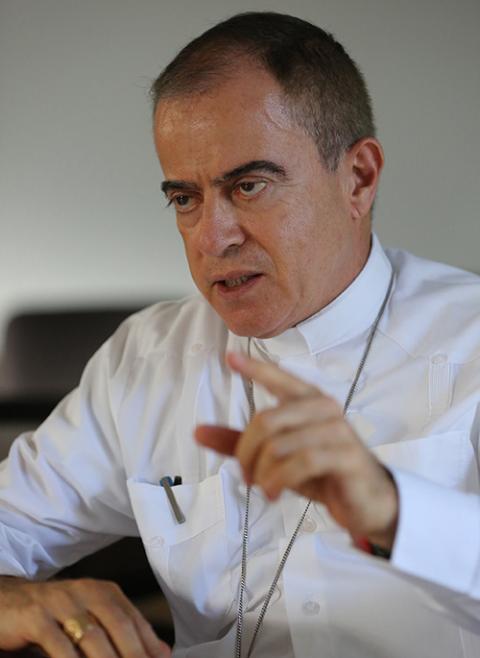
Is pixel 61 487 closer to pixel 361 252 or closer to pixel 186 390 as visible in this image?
pixel 186 390

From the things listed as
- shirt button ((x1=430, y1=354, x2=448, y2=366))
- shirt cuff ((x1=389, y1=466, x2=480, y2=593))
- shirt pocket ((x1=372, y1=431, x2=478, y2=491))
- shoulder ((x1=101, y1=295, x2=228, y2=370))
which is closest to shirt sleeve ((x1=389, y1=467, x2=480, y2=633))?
shirt cuff ((x1=389, y1=466, x2=480, y2=593))

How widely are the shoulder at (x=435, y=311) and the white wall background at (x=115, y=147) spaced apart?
492 mm

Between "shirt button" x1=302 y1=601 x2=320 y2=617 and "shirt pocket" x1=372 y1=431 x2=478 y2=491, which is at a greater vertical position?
"shirt pocket" x1=372 y1=431 x2=478 y2=491

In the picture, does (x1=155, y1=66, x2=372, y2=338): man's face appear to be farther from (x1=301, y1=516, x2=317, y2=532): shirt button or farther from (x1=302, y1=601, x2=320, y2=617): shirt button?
(x1=302, y1=601, x2=320, y2=617): shirt button

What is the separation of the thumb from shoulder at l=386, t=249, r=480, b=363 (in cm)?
53

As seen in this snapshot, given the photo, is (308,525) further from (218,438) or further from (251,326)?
(218,438)

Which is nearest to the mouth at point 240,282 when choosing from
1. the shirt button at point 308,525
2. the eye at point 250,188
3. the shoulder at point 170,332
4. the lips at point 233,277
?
the lips at point 233,277

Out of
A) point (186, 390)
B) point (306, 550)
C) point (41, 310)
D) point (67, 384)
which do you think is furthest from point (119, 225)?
point (306, 550)

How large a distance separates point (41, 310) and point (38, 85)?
20.8 inches

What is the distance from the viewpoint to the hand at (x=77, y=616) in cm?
108

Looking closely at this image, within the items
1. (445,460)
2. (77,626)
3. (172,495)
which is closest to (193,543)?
(172,495)

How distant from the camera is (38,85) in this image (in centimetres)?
218

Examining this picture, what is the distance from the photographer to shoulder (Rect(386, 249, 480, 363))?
1.33 meters

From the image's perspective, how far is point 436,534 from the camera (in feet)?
2.99
